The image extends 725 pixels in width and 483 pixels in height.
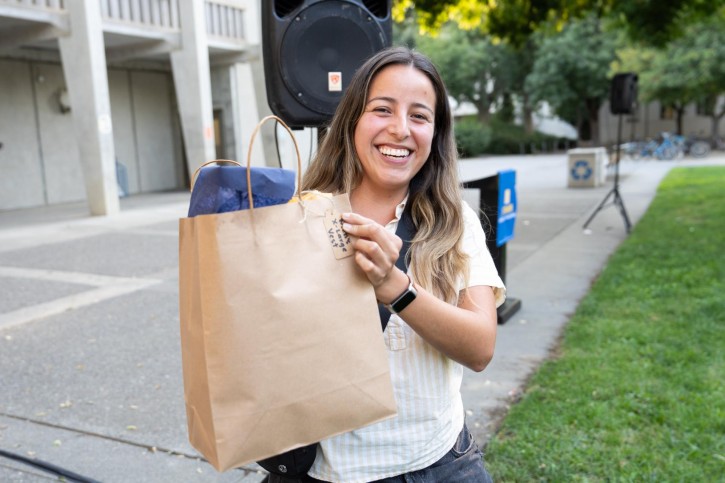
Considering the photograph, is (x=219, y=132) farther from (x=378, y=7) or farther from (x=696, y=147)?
(x=696, y=147)

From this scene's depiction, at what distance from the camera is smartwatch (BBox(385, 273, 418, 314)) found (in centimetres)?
134

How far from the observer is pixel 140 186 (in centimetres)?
1861

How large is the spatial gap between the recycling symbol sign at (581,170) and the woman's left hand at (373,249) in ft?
57.1

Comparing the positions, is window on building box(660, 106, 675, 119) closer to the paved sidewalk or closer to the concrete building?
the concrete building

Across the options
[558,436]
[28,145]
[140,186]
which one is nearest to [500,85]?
[140,186]

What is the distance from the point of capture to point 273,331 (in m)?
1.18

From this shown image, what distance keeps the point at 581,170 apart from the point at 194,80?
1010 centimetres

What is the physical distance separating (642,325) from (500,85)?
120 feet

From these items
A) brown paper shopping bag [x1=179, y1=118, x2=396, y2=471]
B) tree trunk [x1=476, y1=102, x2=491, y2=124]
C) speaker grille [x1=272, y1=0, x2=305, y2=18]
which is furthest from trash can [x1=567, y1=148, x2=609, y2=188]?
tree trunk [x1=476, y1=102, x2=491, y2=124]

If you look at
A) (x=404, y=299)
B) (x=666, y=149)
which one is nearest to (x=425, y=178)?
(x=404, y=299)

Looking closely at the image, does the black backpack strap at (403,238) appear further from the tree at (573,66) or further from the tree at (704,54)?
the tree at (573,66)

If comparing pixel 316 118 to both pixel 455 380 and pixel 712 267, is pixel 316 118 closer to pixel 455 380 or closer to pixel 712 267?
pixel 455 380

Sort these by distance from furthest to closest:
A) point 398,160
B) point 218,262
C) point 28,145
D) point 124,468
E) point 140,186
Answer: point 140,186 < point 28,145 < point 124,468 < point 398,160 < point 218,262

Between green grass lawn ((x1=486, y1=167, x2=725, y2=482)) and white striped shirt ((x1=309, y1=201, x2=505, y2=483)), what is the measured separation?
1.67m
